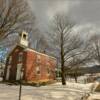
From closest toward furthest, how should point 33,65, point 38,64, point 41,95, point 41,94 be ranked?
1. point 41,95
2. point 41,94
3. point 33,65
4. point 38,64

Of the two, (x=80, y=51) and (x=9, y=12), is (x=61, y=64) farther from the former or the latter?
(x=9, y=12)

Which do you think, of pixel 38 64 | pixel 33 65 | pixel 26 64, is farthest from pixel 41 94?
pixel 38 64

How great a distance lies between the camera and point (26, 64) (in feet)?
100.0

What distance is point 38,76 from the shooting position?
3294 cm

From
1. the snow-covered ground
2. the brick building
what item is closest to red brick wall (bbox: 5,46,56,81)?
the brick building

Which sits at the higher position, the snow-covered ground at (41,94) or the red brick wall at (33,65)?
the red brick wall at (33,65)

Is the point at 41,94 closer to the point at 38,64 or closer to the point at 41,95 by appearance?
the point at 41,95

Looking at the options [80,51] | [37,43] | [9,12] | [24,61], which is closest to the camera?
[9,12]

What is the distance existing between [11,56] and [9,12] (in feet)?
55.3

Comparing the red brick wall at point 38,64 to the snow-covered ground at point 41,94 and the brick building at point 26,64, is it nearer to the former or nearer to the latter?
the brick building at point 26,64

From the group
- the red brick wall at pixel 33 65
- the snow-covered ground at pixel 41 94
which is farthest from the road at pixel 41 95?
the red brick wall at pixel 33 65

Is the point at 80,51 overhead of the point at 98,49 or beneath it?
beneath

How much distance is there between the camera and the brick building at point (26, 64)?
30.8 meters

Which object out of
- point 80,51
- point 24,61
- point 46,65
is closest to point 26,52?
point 24,61
